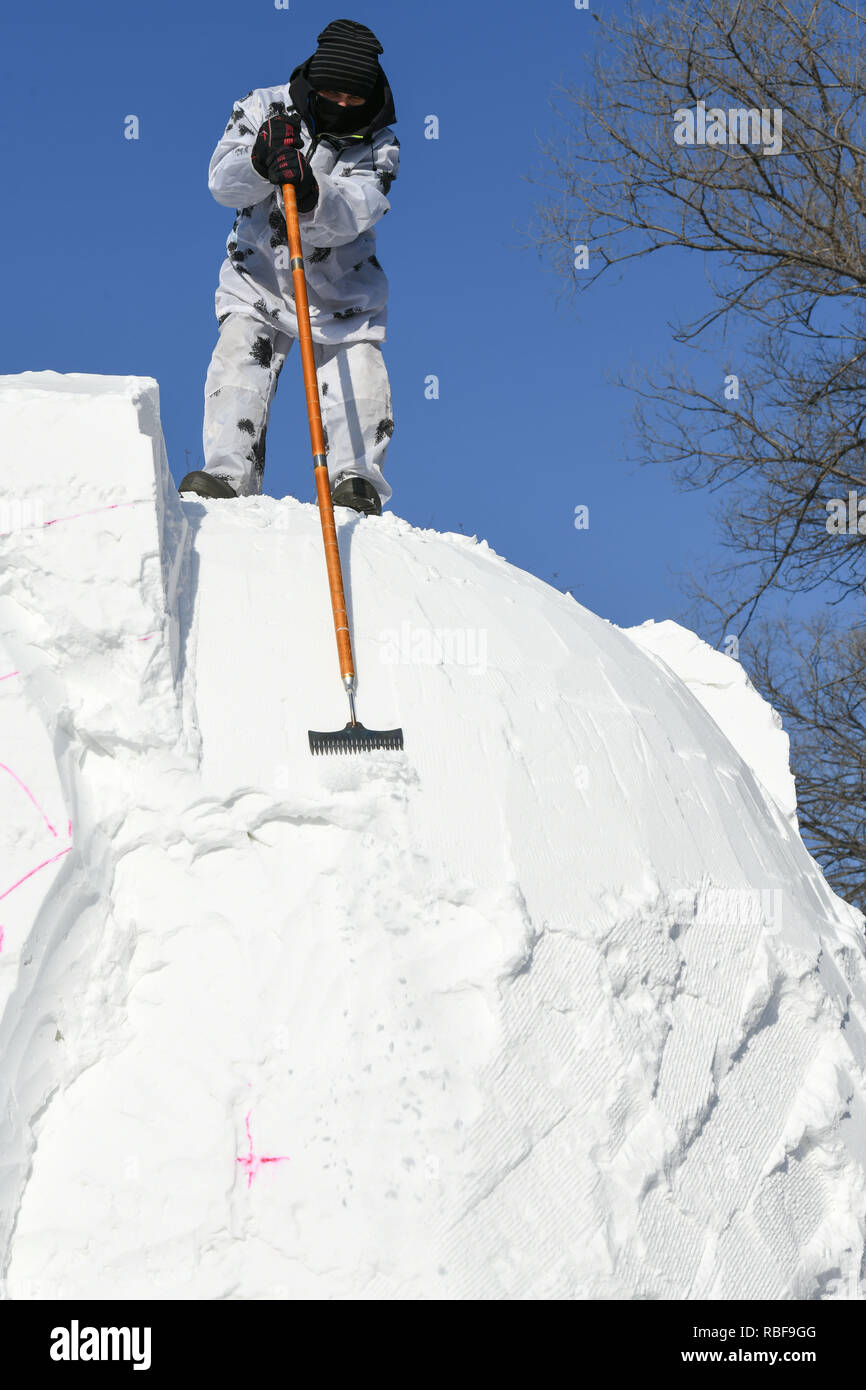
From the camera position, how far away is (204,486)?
12.7ft

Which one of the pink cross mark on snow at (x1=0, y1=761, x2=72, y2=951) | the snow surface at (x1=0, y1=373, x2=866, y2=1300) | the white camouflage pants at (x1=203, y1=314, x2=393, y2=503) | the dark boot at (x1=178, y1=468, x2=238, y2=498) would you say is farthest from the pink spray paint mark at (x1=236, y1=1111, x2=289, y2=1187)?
the white camouflage pants at (x1=203, y1=314, x2=393, y2=503)

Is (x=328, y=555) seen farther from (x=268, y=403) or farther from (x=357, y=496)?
(x=268, y=403)

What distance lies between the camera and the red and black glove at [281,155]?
374 centimetres

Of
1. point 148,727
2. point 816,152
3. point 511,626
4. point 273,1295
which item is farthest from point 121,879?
point 816,152

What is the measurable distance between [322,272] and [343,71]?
612mm

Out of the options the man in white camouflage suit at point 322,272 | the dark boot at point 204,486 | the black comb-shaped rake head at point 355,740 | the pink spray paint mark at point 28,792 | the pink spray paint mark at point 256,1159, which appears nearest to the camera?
the pink spray paint mark at point 256,1159

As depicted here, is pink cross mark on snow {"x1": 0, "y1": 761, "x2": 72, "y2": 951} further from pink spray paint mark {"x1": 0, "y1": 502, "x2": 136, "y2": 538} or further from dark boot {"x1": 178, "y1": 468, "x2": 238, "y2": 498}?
dark boot {"x1": 178, "y1": 468, "x2": 238, "y2": 498}

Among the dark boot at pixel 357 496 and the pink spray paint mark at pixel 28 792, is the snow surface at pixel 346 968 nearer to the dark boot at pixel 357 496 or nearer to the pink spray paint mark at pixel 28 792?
the pink spray paint mark at pixel 28 792

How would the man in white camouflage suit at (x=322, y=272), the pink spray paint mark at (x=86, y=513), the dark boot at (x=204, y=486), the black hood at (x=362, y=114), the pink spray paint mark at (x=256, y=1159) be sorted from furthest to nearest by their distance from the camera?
the black hood at (x=362, y=114) → the man in white camouflage suit at (x=322, y=272) → the dark boot at (x=204, y=486) → the pink spray paint mark at (x=86, y=513) → the pink spray paint mark at (x=256, y=1159)

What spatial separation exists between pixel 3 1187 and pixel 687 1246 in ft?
4.11

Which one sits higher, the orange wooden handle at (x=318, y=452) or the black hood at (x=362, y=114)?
the black hood at (x=362, y=114)

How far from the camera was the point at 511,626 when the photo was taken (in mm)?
3229

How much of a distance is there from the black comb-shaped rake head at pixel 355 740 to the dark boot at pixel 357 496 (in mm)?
1249

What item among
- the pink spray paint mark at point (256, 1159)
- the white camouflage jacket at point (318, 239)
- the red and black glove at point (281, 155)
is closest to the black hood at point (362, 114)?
the white camouflage jacket at point (318, 239)
